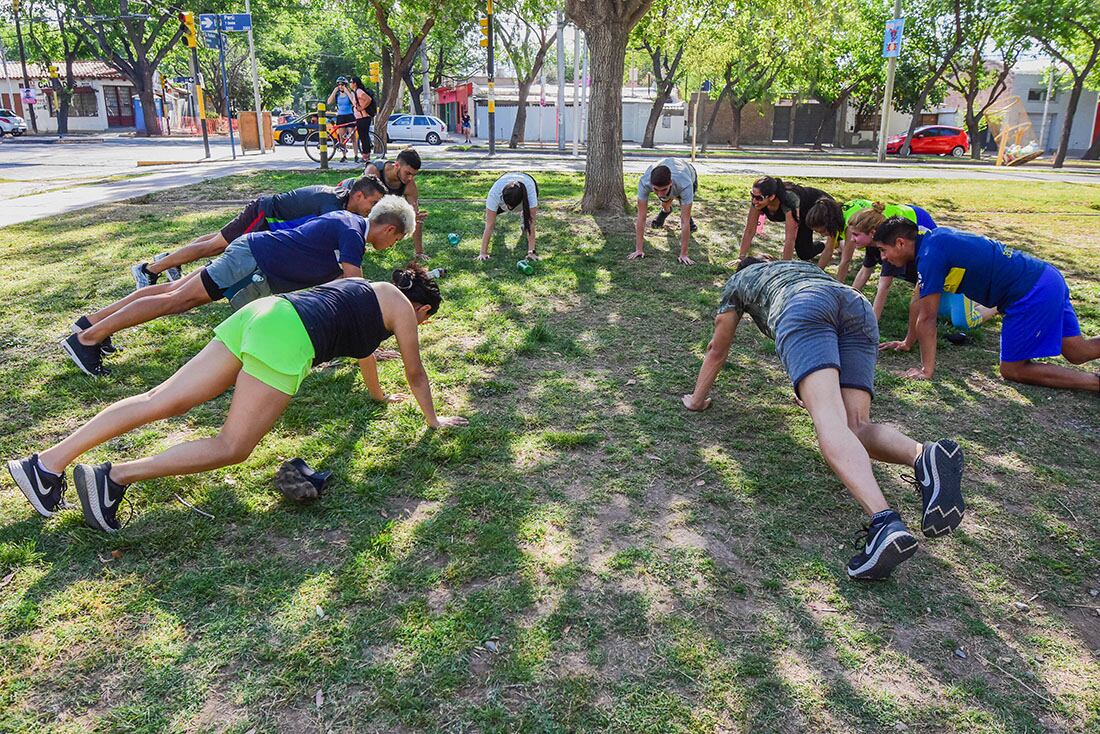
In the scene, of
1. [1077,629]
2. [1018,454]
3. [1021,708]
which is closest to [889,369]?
[1018,454]

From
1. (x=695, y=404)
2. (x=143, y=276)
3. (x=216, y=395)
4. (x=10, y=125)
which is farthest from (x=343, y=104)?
(x=10, y=125)

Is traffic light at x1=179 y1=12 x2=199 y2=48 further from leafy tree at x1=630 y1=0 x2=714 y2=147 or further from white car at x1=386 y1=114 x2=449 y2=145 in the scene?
white car at x1=386 y1=114 x2=449 y2=145

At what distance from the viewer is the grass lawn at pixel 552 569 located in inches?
94.5

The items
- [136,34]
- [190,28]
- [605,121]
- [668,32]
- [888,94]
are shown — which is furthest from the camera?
[136,34]

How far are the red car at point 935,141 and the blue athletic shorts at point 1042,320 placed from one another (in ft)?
115

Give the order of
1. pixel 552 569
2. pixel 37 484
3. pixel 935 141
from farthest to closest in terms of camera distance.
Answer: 1. pixel 935 141
2. pixel 37 484
3. pixel 552 569

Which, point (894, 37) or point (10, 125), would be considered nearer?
point (894, 37)

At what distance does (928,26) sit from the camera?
3675cm

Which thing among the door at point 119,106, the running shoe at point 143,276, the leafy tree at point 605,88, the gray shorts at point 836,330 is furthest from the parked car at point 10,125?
the gray shorts at point 836,330

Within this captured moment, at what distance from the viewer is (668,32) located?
27.9 meters

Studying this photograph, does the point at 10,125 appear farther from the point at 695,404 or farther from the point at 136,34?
the point at 695,404

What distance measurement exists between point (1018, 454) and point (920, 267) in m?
1.40

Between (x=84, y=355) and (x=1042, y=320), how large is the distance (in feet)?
21.0

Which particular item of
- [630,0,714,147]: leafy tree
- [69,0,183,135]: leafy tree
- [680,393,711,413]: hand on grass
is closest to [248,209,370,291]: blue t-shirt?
[680,393,711,413]: hand on grass
